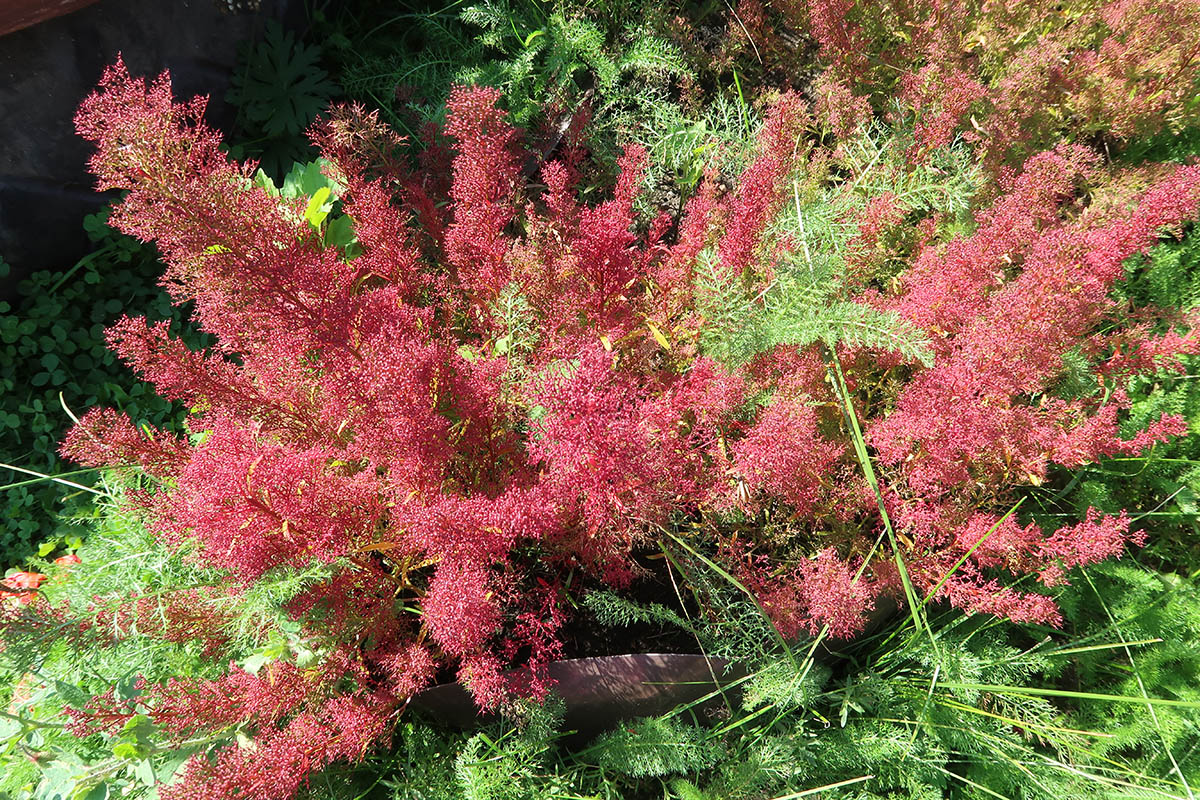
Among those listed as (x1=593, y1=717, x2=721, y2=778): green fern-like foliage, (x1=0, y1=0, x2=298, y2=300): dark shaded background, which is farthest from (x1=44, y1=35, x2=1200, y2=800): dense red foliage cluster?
(x1=0, y1=0, x2=298, y2=300): dark shaded background

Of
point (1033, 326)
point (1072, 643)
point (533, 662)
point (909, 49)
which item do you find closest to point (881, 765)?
point (1072, 643)

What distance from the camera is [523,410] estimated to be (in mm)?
1834

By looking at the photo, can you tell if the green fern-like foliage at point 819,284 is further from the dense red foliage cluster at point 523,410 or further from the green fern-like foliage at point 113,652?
the green fern-like foliage at point 113,652

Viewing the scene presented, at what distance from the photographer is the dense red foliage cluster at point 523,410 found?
1368 millimetres

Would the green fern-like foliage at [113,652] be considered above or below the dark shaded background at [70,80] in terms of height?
below

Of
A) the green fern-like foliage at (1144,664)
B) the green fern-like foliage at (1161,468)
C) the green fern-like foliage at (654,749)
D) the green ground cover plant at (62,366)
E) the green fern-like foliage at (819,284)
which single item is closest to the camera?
the green fern-like foliage at (819,284)

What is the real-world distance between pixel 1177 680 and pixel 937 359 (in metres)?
1.20

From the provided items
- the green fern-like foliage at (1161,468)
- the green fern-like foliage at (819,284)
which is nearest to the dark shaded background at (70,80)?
the green fern-like foliage at (819,284)

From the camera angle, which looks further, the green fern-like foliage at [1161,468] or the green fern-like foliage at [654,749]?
the green fern-like foliage at [1161,468]

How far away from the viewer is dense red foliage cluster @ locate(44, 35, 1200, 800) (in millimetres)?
1368

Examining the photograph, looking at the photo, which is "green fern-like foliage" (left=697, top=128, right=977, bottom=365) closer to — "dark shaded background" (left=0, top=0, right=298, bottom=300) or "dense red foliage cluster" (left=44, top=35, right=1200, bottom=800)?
"dense red foliage cluster" (left=44, top=35, right=1200, bottom=800)

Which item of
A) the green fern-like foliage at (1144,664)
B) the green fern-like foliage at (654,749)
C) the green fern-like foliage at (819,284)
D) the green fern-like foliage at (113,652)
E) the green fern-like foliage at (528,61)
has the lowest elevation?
the green fern-like foliage at (1144,664)

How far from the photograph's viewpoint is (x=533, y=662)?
1.58 m

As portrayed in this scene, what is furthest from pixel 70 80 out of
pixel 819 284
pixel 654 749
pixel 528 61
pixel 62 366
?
Answer: pixel 654 749
